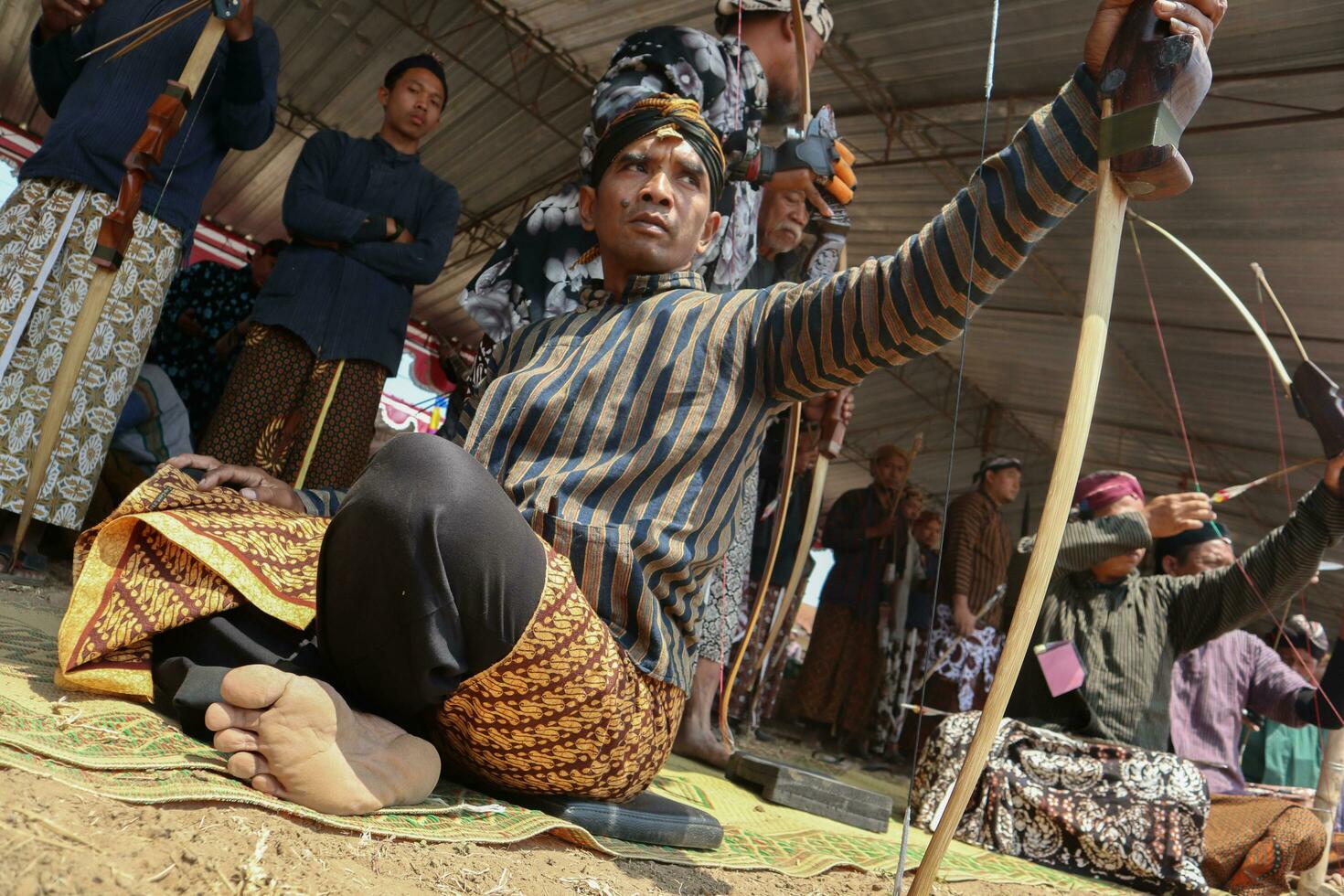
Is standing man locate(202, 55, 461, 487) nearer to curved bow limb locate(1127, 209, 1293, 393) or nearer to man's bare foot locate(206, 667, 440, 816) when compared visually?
man's bare foot locate(206, 667, 440, 816)

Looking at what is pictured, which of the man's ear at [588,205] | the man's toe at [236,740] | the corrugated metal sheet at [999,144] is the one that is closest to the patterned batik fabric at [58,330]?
the man's ear at [588,205]

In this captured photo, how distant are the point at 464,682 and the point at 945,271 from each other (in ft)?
2.60

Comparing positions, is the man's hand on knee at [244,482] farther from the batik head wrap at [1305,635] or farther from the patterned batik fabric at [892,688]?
the batik head wrap at [1305,635]

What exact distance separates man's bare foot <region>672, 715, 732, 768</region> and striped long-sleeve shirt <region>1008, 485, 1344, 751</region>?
949 millimetres

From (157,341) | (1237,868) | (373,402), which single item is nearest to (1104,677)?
(1237,868)

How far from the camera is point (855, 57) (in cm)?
698

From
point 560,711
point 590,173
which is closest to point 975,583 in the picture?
point 590,173

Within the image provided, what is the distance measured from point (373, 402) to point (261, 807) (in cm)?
214

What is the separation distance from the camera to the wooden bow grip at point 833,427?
3162 millimetres

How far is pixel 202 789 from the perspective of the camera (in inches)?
36.9

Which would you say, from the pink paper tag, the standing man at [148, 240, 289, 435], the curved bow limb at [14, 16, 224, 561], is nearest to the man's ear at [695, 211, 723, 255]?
the curved bow limb at [14, 16, 224, 561]

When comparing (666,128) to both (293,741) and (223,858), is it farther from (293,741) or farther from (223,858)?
(223,858)

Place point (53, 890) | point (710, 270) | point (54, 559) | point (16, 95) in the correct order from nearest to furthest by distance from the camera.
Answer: point (53, 890) < point (710, 270) < point (54, 559) < point (16, 95)

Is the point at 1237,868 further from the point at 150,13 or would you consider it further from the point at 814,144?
the point at 150,13
